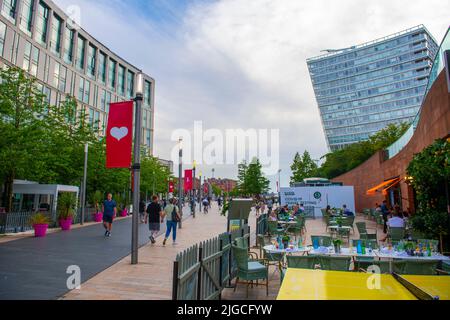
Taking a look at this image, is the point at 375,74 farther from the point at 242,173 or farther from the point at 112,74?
the point at 112,74

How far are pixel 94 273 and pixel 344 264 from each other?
5.53m

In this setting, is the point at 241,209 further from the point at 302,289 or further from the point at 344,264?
the point at 302,289

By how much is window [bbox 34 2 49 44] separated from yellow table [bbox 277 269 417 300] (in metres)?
40.4

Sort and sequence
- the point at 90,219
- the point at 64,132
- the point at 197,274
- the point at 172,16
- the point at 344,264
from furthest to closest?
the point at 64,132 < the point at 90,219 < the point at 172,16 < the point at 344,264 < the point at 197,274

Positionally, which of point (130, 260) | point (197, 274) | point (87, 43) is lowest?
point (130, 260)

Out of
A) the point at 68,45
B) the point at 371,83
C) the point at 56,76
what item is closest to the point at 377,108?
the point at 371,83

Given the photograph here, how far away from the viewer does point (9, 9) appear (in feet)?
98.5

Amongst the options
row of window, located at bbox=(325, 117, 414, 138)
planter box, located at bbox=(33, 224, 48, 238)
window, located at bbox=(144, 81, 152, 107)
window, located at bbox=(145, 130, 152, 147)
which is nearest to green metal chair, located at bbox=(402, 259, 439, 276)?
planter box, located at bbox=(33, 224, 48, 238)

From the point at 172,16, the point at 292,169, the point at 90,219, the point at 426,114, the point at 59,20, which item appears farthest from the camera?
the point at 292,169

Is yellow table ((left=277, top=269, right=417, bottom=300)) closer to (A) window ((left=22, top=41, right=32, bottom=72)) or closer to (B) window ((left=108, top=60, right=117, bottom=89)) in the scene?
(A) window ((left=22, top=41, right=32, bottom=72))

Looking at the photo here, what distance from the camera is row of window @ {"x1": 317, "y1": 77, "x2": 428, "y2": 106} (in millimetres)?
96750

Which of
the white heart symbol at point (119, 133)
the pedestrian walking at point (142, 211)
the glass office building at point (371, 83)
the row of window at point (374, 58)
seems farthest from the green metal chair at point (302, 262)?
the row of window at point (374, 58)
